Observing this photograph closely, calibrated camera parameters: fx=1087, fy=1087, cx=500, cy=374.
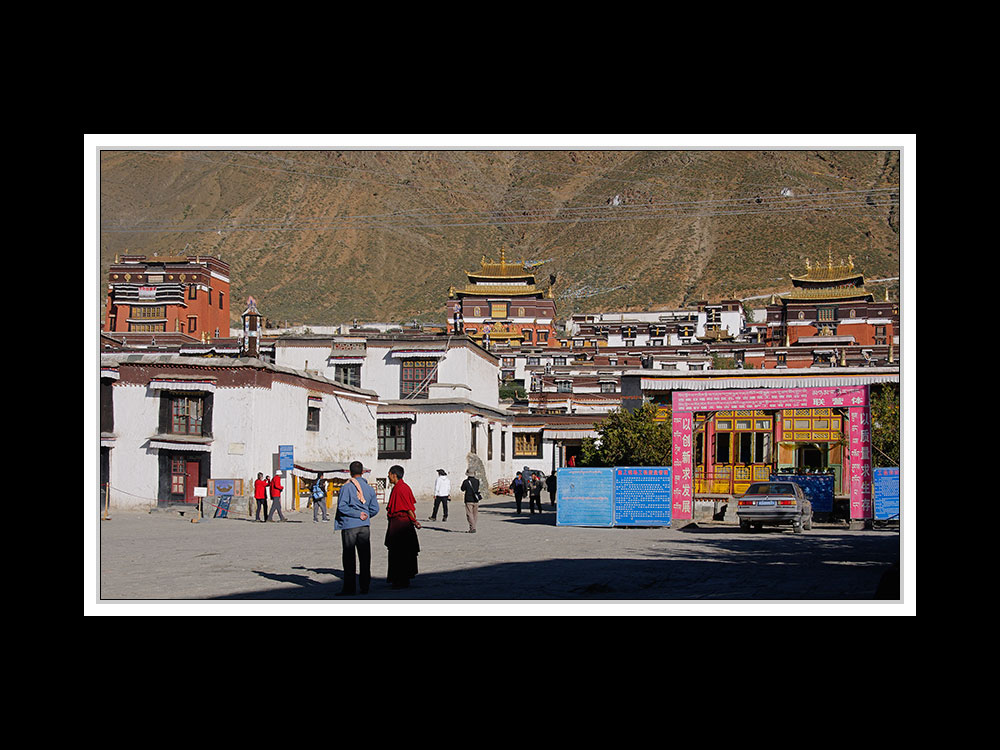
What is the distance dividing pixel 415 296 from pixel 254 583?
13019 cm

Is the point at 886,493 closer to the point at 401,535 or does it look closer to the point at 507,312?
the point at 401,535

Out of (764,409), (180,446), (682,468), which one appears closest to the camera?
(682,468)

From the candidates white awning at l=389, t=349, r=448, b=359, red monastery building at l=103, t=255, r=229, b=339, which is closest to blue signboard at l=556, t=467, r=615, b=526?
white awning at l=389, t=349, r=448, b=359

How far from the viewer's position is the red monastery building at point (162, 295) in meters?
72.1

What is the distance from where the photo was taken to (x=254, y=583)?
509 inches

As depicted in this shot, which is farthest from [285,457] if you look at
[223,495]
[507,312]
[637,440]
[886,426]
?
[507,312]

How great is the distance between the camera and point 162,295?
237ft

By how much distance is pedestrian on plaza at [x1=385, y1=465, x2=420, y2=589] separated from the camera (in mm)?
12016

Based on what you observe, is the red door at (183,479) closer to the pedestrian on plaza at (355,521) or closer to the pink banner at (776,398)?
the pink banner at (776,398)

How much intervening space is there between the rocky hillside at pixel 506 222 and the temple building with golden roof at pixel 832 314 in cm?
2932

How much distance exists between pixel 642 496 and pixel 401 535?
35.5 ft

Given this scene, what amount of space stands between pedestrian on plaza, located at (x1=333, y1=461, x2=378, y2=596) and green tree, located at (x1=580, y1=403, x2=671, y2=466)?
55.2 ft

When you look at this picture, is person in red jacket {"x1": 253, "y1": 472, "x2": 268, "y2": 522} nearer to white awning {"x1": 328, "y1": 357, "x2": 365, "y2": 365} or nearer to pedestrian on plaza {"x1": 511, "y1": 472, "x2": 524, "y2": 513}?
pedestrian on plaza {"x1": 511, "y1": 472, "x2": 524, "y2": 513}
